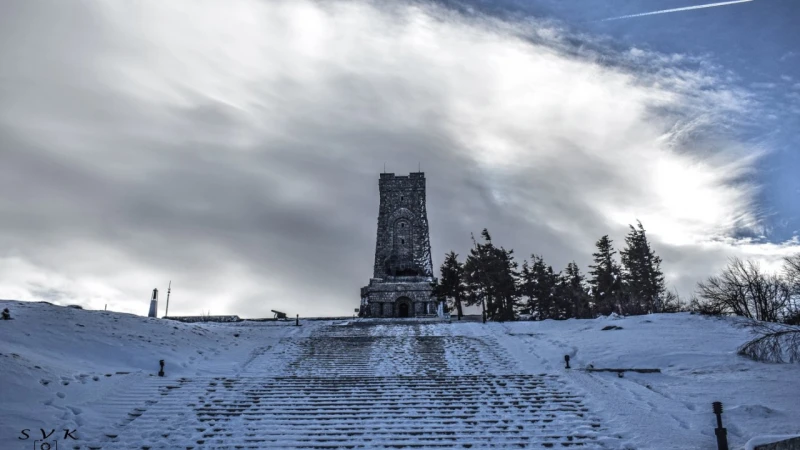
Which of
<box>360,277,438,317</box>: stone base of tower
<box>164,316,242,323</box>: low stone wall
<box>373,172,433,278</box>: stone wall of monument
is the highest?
<box>373,172,433,278</box>: stone wall of monument

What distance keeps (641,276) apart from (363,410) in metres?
36.8

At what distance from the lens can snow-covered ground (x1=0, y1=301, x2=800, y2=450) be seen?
1075 centimetres

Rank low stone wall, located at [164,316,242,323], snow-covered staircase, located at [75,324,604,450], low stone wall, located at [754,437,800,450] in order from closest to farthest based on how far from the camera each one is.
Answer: low stone wall, located at [754,437,800,450], snow-covered staircase, located at [75,324,604,450], low stone wall, located at [164,316,242,323]

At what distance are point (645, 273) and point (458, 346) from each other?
28949mm

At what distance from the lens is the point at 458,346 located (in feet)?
66.2

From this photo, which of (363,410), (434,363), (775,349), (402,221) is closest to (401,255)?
(402,221)

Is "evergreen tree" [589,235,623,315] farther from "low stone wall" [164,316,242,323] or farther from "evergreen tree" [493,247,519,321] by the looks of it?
"low stone wall" [164,316,242,323]

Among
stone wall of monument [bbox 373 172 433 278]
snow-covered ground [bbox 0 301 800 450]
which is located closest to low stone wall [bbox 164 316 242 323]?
snow-covered ground [bbox 0 301 800 450]

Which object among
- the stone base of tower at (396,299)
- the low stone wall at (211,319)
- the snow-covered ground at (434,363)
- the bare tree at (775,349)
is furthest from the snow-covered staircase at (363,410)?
the stone base of tower at (396,299)

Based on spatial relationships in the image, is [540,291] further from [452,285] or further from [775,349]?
[775,349]

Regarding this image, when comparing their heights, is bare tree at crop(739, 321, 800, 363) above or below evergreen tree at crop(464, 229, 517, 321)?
below

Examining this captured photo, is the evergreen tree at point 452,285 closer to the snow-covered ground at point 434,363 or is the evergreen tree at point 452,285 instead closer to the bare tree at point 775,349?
the snow-covered ground at point 434,363

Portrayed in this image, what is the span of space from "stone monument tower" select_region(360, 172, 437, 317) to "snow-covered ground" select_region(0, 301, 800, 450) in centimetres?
1796

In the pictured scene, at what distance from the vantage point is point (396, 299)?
4353cm
